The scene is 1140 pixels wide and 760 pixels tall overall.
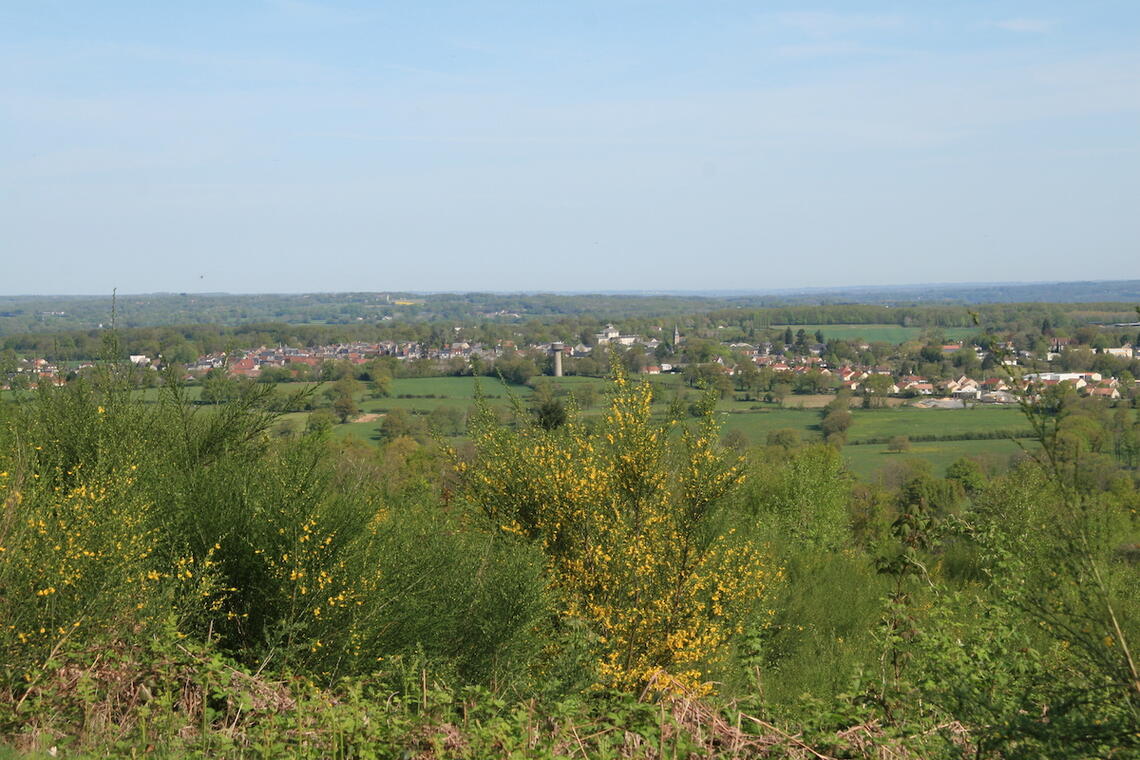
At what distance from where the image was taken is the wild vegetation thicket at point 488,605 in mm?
5445

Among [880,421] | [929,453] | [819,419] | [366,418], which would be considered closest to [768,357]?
[880,421]

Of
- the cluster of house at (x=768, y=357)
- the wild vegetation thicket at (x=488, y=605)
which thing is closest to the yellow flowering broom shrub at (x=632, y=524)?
the wild vegetation thicket at (x=488, y=605)

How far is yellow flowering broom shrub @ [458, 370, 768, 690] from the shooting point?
12.3 metres

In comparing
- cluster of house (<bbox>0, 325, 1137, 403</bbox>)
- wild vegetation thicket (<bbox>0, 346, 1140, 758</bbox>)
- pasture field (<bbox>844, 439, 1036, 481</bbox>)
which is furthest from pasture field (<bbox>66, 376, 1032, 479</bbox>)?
wild vegetation thicket (<bbox>0, 346, 1140, 758</bbox>)

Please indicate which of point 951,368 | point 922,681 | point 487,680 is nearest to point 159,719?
point 487,680

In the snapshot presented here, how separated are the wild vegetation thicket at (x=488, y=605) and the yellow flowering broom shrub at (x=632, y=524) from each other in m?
0.04

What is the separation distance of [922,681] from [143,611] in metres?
6.37

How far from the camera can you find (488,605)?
1024 cm

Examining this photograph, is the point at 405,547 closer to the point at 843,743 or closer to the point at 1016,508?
the point at 843,743

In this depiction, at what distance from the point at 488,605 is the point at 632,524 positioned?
3903 mm

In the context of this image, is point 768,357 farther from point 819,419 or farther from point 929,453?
point 929,453

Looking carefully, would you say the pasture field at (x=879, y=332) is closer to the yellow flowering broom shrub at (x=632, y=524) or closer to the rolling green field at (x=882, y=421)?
the rolling green field at (x=882, y=421)

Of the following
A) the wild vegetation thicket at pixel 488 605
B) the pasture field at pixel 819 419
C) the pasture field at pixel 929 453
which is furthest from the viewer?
the pasture field at pixel 819 419

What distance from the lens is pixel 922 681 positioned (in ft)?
24.9
